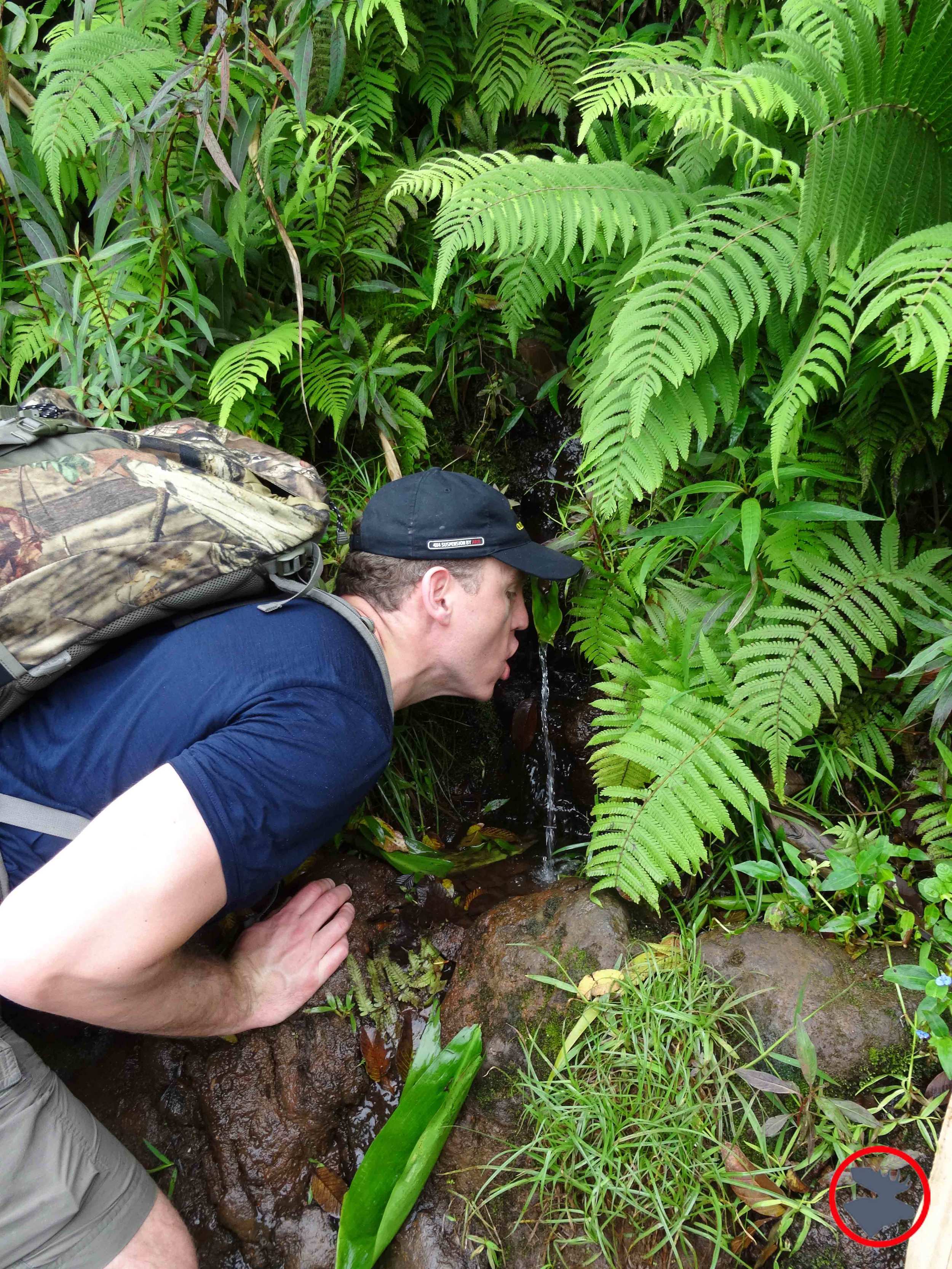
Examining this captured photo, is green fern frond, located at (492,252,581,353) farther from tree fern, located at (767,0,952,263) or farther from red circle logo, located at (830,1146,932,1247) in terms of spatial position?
red circle logo, located at (830,1146,932,1247)

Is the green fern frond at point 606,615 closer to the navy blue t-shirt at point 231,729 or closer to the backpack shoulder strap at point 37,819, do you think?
the navy blue t-shirt at point 231,729

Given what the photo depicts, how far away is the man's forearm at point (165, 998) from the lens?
1840 mm

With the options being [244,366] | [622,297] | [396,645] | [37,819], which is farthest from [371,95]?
[37,819]

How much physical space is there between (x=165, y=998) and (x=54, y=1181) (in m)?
0.43

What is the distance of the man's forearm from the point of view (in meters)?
1.84

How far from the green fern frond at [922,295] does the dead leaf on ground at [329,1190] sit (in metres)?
2.60

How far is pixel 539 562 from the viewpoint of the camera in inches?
106

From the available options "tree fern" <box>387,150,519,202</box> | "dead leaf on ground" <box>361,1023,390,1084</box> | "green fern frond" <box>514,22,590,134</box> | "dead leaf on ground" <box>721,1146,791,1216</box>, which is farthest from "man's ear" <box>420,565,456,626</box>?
"green fern frond" <box>514,22,590,134</box>

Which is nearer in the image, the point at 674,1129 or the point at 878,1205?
the point at 878,1205

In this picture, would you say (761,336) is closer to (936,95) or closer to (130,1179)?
(936,95)

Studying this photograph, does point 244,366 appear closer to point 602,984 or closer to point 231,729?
point 231,729

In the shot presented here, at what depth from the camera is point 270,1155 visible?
8.32 feet

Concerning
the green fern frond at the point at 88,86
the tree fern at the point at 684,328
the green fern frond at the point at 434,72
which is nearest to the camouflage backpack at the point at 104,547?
the tree fern at the point at 684,328

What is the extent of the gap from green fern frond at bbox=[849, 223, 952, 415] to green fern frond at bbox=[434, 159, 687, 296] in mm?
748
